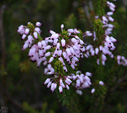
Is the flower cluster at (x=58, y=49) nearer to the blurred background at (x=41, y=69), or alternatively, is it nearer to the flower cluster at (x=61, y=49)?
the flower cluster at (x=61, y=49)

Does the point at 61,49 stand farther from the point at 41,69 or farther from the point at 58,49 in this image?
the point at 41,69

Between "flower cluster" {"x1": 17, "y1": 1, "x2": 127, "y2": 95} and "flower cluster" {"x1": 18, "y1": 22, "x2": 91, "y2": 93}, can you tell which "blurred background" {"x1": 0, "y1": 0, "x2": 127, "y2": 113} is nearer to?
"flower cluster" {"x1": 17, "y1": 1, "x2": 127, "y2": 95}

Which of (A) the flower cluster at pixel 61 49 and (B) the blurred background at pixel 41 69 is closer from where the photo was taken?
(A) the flower cluster at pixel 61 49

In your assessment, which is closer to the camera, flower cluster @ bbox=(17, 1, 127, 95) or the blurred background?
flower cluster @ bbox=(17, 1, 127, 95)

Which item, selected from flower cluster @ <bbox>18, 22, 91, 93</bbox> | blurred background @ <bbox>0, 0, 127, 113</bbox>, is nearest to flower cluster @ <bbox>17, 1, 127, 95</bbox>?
flower cluster @ <bbox>18, 22, 91, 93</bbox>

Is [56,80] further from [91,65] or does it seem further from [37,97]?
[37,97]

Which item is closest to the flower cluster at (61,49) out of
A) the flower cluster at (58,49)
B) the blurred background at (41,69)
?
the flower cluster at (58,49)

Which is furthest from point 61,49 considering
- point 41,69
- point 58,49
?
point 41,69

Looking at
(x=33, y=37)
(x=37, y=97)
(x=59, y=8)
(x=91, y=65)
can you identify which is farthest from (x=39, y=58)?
(x=59, y=8)
